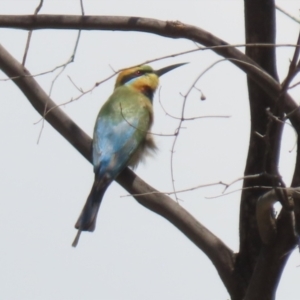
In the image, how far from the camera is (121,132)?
4484 mm

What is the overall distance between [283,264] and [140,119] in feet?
6.51

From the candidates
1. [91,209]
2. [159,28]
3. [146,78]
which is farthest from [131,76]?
[159,28]

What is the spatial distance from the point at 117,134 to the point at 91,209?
0.62 metres

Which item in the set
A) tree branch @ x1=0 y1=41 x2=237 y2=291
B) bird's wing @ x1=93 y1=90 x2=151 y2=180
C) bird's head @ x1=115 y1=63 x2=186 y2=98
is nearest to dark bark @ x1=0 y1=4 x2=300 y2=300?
tree branch @ x1=0 y1=41 x2=237 y2=291

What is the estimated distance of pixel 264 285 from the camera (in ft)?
9.50

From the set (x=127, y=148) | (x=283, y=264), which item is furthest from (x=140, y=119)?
(x=283, y=264)

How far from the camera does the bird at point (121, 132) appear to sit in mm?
3998

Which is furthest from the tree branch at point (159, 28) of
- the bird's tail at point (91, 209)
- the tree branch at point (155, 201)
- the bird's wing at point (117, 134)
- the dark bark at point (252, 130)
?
the bird's tail at point (91, 209)

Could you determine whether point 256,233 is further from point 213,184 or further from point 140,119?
point 140,119

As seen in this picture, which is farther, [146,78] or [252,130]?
[146,78]

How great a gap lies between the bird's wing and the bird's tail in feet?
0.24

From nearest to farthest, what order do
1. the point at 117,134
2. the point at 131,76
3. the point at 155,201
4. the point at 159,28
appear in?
the point at 159,28 → the point at 155,201 → the point at 117,134 → the point at 131,76

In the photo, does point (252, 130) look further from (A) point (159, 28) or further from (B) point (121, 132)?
(B) point (121, 132)

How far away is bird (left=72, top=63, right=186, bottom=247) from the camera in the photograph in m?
4.00
